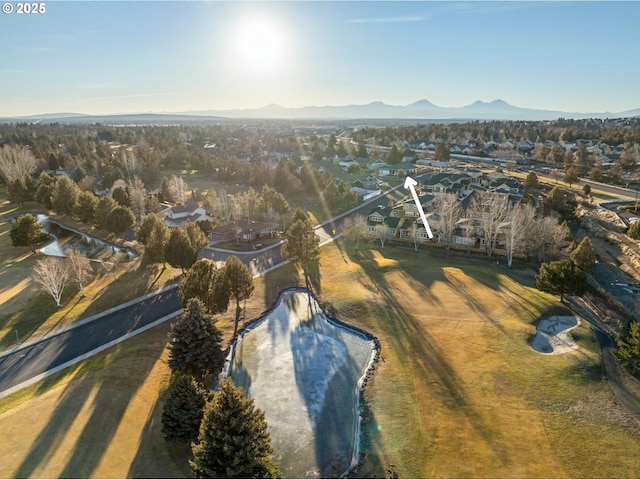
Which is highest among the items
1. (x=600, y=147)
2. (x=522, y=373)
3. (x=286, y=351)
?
(x=600, y=147)

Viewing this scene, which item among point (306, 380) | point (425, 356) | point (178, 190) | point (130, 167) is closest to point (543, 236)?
point (425, 356)

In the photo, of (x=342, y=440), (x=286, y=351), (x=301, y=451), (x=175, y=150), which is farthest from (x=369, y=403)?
(x=175, y=150)

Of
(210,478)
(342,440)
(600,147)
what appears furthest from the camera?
(600,147)

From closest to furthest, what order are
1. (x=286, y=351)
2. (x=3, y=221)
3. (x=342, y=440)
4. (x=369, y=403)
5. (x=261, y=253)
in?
(x=342, y=440)
(x=369, y=403)
(x=286, y=351)
(x=261, y=253)
(x=3, y=221)

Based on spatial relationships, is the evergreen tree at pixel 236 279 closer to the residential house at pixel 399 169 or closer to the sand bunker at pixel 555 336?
the sand bunker at pixel 555 336

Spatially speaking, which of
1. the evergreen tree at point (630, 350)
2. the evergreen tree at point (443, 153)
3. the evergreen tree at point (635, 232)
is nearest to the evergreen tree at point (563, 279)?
the evergreen tree at point (630, 350)

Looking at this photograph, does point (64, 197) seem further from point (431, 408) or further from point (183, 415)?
point (431, 408)

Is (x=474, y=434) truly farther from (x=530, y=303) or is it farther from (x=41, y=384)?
(x=41, y=384)

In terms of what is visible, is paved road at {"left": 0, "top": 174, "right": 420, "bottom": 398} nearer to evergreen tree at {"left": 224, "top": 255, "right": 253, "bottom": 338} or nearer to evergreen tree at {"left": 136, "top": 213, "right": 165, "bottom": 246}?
evergreen tree at {"left": 224, "top": 255, "right": 253, "bottom": 338}
